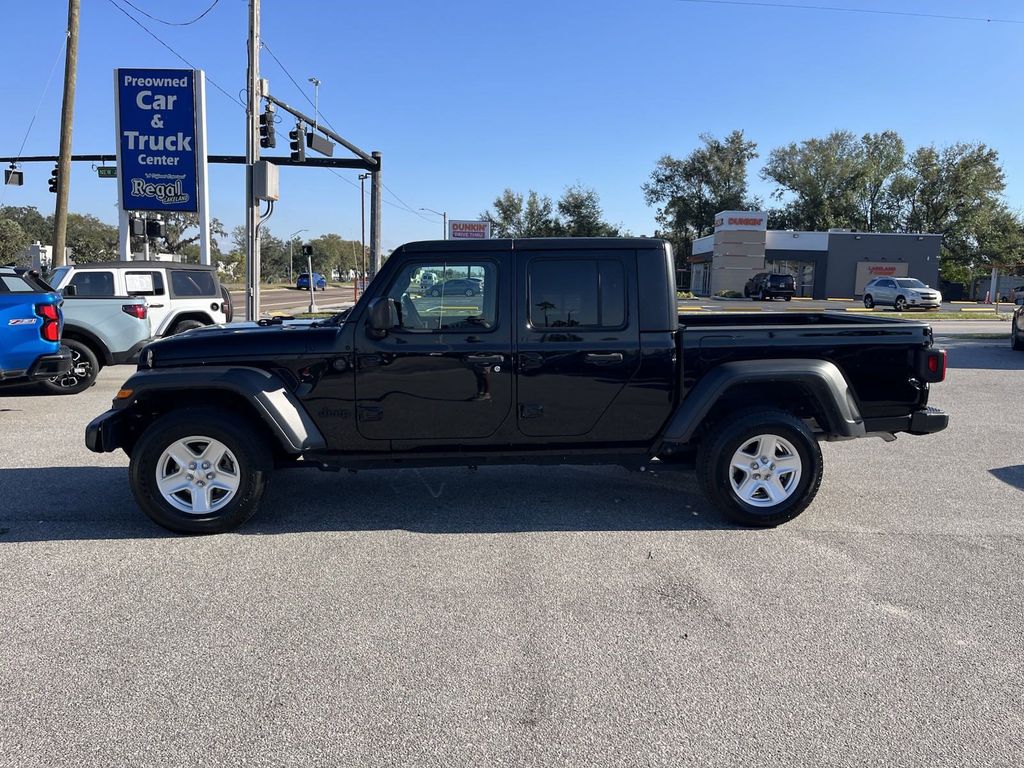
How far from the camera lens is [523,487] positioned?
6.12 meters

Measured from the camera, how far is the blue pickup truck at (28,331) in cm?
863

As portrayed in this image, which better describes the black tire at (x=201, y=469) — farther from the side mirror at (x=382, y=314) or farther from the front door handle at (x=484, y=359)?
the front door handle at (x=484, y=359)

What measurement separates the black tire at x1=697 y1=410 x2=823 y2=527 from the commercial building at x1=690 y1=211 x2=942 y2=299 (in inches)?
1935

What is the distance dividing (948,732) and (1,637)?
159 inches

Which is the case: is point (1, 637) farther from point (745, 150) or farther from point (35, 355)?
point (745, 150)

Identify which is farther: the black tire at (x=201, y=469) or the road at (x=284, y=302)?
the road at (x=284, y=302)

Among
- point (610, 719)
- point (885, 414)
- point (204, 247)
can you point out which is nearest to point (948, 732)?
point (610, 719)

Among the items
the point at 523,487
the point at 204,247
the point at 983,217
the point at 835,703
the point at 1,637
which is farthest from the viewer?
the point at 983,217

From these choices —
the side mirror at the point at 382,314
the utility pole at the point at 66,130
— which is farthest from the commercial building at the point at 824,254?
the side mirror at the point at 382,314

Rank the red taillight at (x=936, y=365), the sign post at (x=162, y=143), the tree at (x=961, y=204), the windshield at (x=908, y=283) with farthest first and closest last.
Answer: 1. the tree at (x=961, y=204)
2. the windshield at (x=908, y=283)
3. the sign post at (x=162, y=143)
4. the red taillight at (x=936, y=365)

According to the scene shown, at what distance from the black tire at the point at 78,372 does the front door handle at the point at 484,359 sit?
26.4ft

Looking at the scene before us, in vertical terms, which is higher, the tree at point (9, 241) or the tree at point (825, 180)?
the tree at point (825, 180)

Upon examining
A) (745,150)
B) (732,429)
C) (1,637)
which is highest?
(745,150)

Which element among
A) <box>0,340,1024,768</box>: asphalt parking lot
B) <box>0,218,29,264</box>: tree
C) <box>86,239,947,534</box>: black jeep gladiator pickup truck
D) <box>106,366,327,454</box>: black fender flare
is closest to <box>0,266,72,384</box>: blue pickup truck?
<box>0,340,1024,768</box>: asphalt parking lot
